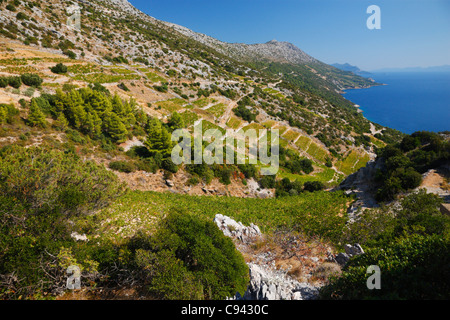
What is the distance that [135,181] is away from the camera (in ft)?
88.7

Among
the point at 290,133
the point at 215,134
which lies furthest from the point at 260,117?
the point at 215,134

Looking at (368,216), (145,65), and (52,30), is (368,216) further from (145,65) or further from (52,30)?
(52,30)

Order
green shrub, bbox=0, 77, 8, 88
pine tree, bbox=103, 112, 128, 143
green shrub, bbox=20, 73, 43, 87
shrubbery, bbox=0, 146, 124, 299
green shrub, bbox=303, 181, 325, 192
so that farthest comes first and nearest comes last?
green shrub, bbox=303, 181, 325, 192 → pine tree, bbox=103, 112, 128, 143 → green shrub, bbox=20, 73, 43, 87 → green shrub, bbox=0, 77, 8, 88 → shrubbery, bbox=0, 146, 124, 299

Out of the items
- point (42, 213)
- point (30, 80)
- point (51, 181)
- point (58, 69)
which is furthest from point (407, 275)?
point (58, 69)

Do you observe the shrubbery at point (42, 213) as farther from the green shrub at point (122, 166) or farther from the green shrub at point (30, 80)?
the green shrub at point (30, 80)

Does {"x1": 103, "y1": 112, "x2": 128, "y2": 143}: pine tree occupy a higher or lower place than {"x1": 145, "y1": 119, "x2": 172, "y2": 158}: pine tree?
higher

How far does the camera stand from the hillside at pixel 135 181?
910cm

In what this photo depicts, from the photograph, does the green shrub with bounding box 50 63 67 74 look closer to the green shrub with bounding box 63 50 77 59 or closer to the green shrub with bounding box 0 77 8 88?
the green shrub with bounding box 0 77 8 88

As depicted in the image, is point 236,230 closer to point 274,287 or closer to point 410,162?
point 274,287

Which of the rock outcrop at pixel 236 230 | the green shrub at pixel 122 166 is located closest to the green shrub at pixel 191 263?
the rock outcrop at pixel 236 230

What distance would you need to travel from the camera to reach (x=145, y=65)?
74500 mm

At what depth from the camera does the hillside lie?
9.10 meters

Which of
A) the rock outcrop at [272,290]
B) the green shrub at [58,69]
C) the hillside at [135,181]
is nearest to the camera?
the rock outcrop at [272,290]

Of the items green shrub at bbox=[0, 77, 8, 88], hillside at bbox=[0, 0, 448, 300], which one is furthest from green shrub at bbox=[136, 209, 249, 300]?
green shrub at bbox=[0, 77, 8, 88]
